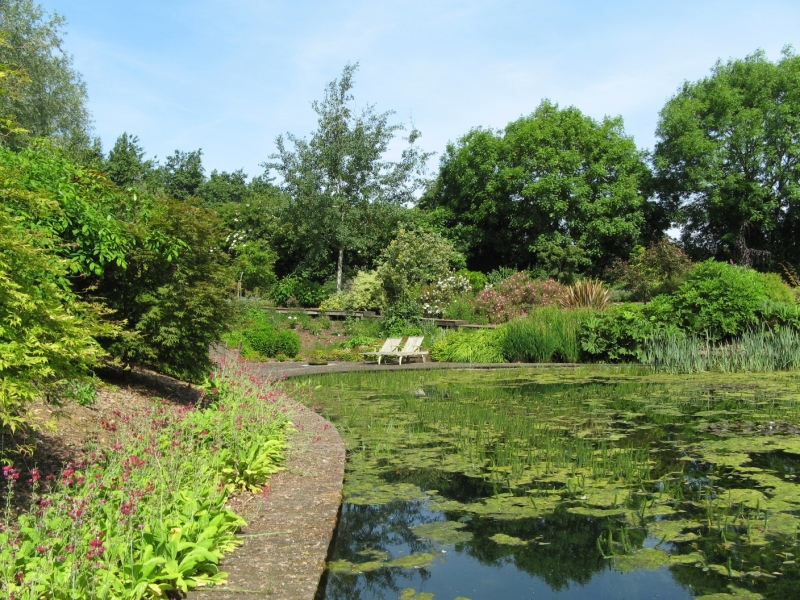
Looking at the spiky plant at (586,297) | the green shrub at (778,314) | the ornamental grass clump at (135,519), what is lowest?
the ornamental grass clump at (135,519)

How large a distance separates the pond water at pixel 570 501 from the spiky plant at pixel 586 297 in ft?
33.8

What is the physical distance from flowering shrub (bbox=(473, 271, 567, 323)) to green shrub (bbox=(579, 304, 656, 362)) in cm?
390

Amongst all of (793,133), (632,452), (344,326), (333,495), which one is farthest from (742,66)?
(333,495)

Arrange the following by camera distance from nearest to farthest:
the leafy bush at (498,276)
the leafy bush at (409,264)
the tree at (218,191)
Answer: the leafy bush at (409,264)
the leafy bush at (498,276)
the tree at (218,191)

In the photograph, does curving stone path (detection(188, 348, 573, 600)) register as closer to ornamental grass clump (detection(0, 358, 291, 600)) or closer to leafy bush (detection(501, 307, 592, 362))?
ornamental grass clump (detection(0, 358, 291, 600))

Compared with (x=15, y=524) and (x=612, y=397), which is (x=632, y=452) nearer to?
(x=612, y=397)

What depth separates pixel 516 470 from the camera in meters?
5.93

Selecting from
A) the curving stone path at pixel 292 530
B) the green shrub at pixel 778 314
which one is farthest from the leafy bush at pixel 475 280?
the curving stone path at pixel 292 530

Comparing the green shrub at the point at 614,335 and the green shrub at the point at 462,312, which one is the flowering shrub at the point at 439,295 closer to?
the green shrub at the point at 462,312

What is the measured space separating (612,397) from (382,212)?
53.0ft

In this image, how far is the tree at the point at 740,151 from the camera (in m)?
29.2

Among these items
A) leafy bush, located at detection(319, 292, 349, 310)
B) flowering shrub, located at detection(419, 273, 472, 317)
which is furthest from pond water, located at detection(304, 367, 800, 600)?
leafy bush, located at detection(319, 292, 349, 310)

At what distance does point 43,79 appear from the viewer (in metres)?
24.9

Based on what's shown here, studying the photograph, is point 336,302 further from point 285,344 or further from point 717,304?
point 717,304
